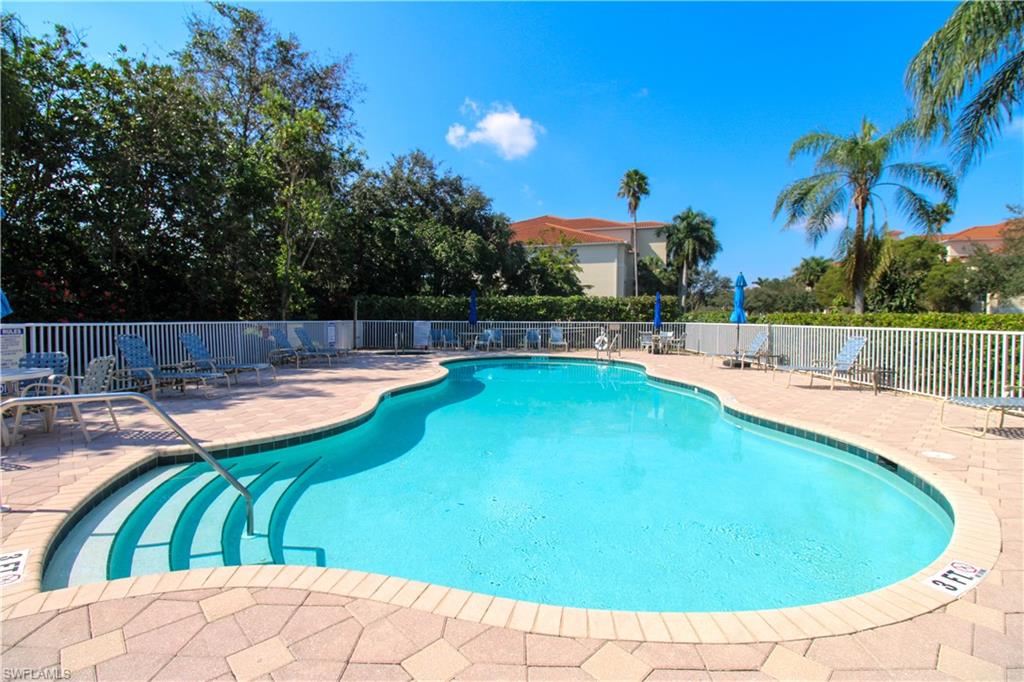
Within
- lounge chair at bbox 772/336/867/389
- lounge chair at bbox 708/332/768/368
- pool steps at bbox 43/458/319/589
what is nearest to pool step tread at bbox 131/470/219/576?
pool steps at bbox 43/458/319/589

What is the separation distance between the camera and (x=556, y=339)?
18359 mm

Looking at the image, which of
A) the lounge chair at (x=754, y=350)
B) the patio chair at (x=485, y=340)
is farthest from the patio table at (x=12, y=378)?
the lounge chair at (x=754, y=350)

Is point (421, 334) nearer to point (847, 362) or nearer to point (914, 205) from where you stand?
point (847, 362)

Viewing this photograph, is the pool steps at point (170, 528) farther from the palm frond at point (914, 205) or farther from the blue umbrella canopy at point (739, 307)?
the palm frond at point (914, 205)

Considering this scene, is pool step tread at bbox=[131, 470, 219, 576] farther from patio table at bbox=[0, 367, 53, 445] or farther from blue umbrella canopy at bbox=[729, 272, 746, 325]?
blue umbrella canopy at bbox=[729, 272, 746, 325]

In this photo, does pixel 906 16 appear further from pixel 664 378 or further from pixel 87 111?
pixel 87 111

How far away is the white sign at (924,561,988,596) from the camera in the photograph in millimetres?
2504

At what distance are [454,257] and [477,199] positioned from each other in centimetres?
497

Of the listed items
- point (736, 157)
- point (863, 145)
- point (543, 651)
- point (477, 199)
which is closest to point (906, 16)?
point (863, 145)

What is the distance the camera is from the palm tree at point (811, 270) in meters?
52.6

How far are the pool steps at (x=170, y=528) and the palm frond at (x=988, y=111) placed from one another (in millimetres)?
12213

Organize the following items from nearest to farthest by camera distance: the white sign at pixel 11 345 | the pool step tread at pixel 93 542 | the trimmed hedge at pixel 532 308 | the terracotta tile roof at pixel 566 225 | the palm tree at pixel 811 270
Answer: the pool step tread at pixel 93 542 → the white sign at pixel 11 345 → the trimmed hedge at pixel 532 308 → the terracotta tile roof at pixel 566 225 → the palm tree at pixel 811 270

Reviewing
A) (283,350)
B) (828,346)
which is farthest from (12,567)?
(828,346)

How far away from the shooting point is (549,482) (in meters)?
5.19
